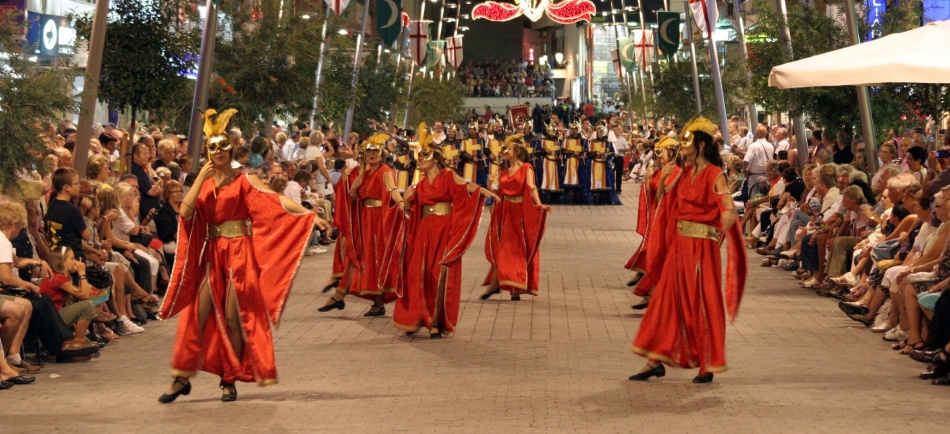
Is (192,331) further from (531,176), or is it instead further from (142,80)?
(142,80)

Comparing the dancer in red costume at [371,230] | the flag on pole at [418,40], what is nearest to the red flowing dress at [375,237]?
the dancer in red costume at [371,230]

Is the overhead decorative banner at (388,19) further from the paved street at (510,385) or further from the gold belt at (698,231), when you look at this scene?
the gold belt at (698,231)

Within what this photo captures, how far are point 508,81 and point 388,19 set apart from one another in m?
54.5

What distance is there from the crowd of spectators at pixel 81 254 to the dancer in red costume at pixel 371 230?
1.32 metres

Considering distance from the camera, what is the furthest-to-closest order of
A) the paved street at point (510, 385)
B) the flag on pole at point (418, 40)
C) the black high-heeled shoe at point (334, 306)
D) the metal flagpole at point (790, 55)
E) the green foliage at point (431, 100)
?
the green foliage at point (431, 100) < the flag on pole at point (418, 40) < the metal flagpole at point (790, 55) < the black high-heeled shoe at point (334, 306) < the paved street at point (510, 385)

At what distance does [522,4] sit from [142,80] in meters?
32.1

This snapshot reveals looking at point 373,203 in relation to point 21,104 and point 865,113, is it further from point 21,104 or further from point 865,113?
point 865,113

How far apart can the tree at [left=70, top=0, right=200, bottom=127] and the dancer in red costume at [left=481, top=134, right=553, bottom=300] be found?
519 cm

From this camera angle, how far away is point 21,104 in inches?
411

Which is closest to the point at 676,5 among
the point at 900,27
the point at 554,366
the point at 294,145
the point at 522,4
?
the point at 522,4

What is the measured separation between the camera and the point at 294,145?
27.7 m

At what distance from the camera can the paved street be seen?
8.28m

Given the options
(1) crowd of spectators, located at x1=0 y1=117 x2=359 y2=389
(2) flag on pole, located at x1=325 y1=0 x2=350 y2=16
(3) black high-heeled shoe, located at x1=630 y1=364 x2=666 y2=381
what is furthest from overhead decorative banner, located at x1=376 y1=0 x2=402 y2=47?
(3) black high-heeled shoe, located at x1=630 y1=364 x2=666 y2=381

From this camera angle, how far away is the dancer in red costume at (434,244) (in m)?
12.2
